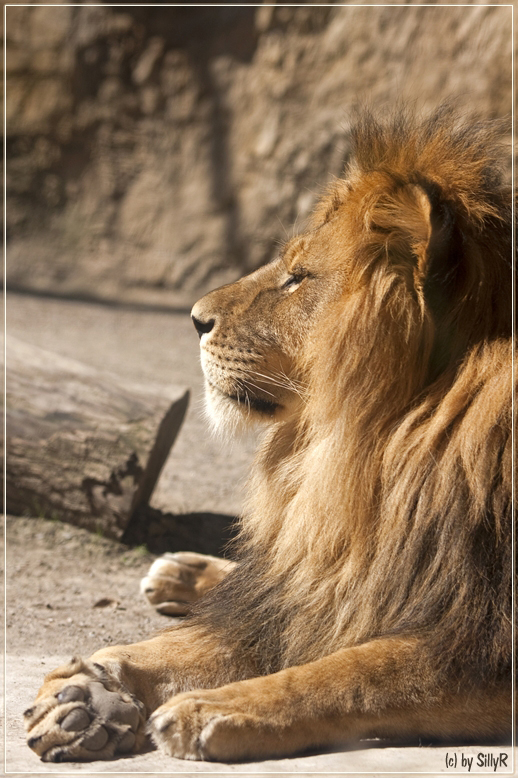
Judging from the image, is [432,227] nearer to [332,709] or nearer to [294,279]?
[294,279]

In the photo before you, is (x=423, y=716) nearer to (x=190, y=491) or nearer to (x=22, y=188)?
(x=190, y=491)

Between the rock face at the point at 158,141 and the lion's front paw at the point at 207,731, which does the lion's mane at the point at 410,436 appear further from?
the rock face at the point at 158,141

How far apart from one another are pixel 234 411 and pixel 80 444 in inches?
52.6

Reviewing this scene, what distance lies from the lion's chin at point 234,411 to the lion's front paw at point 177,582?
79 cm

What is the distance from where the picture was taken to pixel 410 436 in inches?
76.9

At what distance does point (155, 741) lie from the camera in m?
1.78


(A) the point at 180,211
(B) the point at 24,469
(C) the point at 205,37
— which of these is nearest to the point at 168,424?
(B) the point at 24,469

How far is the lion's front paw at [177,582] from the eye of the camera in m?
3.04

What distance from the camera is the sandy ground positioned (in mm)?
1715

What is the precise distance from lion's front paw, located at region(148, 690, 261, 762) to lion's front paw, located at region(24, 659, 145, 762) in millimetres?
111

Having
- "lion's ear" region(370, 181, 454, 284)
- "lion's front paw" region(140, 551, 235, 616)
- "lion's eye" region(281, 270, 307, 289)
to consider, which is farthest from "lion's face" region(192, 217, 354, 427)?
"lion's front paw" region(140, 551, 235, 616)

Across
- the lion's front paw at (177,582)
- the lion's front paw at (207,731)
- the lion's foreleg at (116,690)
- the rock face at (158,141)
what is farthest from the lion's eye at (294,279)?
the rock face at (158,141)

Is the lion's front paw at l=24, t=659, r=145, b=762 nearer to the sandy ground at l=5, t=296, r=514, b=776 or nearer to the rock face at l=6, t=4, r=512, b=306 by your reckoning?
the sandy ground at l=5, t=296, r=514, b=776

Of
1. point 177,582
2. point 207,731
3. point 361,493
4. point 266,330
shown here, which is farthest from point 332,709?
point 177,582
